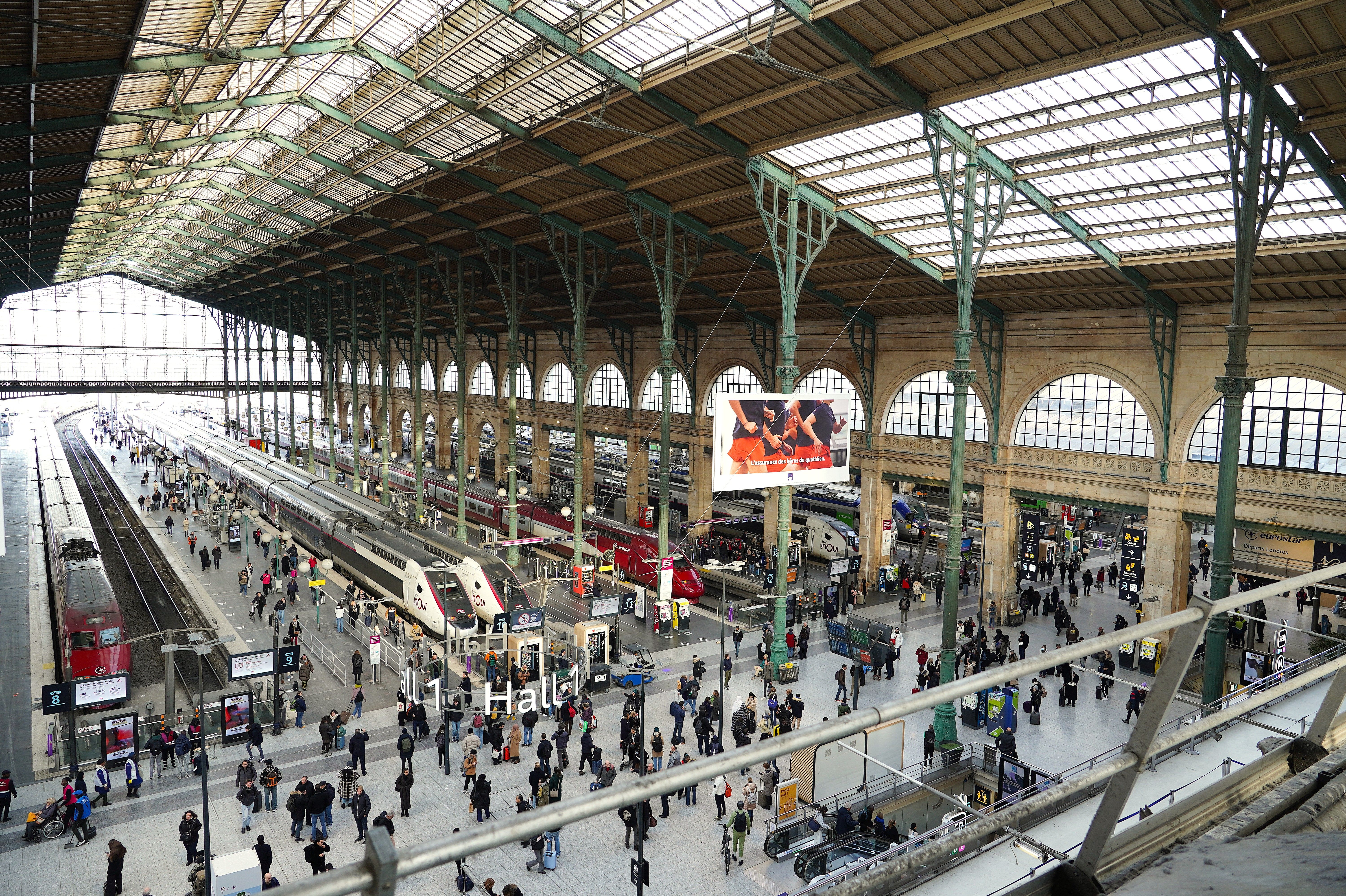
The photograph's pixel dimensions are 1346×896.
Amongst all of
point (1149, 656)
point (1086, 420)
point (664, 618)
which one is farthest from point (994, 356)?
point (664, 618)

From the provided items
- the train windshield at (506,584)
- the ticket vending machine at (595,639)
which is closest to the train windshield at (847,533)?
the ticket vending machine at (595,639)

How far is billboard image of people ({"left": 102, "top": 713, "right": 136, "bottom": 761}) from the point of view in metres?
19.1

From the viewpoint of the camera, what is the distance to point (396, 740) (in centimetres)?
2136

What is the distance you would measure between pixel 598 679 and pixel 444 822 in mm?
8367

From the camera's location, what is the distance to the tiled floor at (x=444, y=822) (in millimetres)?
15203

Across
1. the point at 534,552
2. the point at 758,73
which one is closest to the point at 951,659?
the point at 758,73

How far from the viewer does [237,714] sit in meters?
20.8

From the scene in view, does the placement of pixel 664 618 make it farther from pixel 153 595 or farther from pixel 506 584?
pixel 153 595

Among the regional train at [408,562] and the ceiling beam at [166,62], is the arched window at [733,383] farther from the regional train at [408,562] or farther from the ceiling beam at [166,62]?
the ceiling beam at [166,62]

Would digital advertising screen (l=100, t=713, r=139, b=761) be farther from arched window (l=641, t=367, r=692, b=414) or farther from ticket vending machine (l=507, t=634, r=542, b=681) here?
arched window (l=641, t=367, r=692, b=414)

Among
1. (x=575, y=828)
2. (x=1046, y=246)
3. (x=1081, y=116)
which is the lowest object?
(x=575, y=828)

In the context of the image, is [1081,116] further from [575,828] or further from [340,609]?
[340,609]

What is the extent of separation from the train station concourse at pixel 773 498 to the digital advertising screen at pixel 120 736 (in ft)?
0.43

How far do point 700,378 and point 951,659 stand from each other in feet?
90.0
